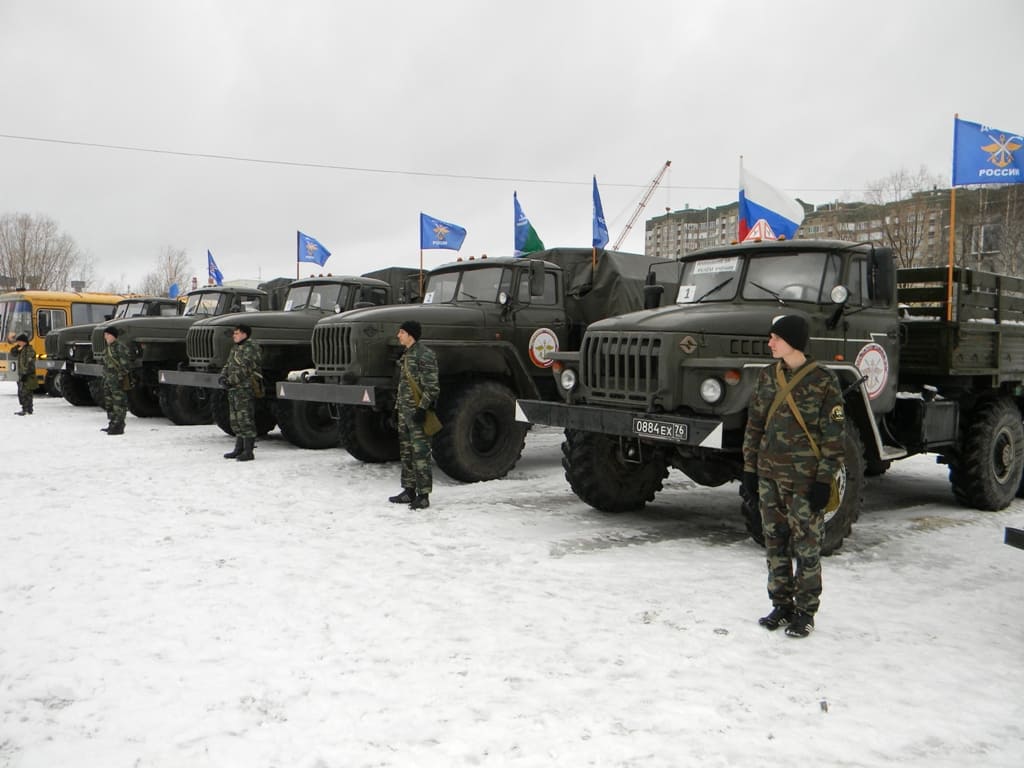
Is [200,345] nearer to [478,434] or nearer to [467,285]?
[467,285]

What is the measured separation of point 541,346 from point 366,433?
2180mm

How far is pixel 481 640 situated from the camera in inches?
158

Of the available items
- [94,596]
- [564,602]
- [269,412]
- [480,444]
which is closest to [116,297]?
[269,412]

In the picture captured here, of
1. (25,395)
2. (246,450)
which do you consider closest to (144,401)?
(25,395)

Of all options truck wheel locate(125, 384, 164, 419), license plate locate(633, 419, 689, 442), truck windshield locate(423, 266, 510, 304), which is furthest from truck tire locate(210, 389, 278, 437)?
license plate locate(633, 419, 689, 442)

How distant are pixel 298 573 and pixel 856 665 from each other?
125 inches

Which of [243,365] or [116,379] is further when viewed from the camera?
[116,379]

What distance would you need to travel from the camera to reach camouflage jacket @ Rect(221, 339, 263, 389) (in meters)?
9.62

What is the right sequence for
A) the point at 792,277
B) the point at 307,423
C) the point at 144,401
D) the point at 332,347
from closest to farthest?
1. the point at 792,277
2. the point at 332,347
3. the point at 307,423
4. the point at 144,401

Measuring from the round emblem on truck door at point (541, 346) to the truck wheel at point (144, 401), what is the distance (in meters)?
8.17

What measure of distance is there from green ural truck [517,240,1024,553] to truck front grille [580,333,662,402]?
0.01 meters

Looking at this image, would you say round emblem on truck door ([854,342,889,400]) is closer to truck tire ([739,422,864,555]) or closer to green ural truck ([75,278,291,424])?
truck tire ([739,422,864,555])

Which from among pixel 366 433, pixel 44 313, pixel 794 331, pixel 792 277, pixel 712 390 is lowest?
pixel 366 433

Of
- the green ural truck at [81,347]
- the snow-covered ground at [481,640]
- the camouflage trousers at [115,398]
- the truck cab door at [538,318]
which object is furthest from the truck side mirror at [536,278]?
the green ural truck at [81,347]
